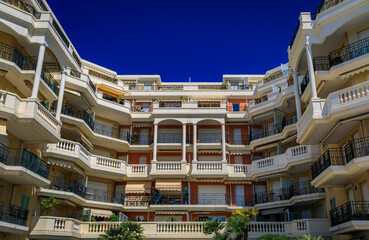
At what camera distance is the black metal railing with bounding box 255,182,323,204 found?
2805 centimetres

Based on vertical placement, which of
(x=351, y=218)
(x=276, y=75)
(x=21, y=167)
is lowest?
(x=351, y=218)

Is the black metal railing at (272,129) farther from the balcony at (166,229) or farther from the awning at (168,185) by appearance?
the balcony at (166,229)

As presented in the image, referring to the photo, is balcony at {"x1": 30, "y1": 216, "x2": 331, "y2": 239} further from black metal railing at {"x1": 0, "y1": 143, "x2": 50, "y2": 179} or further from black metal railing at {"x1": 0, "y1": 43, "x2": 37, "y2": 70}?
black metal railing at {"x1": 0, "y1": 43, "x2": 37, "y2": 70}

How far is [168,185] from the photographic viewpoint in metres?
31.6

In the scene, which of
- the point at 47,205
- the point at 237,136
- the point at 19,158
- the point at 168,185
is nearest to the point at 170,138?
the point at 168,185

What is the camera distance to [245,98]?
36.9 metres

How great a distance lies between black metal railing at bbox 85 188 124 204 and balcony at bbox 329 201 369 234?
1762cm

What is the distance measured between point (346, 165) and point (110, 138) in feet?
65.1

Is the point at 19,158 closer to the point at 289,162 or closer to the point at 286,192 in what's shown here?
the point at 289,162

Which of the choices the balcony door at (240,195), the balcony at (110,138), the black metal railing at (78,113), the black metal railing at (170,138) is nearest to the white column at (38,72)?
the black metal railing at (78,113)

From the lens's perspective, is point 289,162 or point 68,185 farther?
point 68,185

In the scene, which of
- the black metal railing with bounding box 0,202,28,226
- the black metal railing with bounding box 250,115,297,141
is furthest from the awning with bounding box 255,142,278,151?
the black metal railing with bounding box 0,202,28,226

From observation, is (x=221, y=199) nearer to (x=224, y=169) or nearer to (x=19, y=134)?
(x=224, y=169)

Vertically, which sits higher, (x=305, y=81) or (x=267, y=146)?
(x=305, y=81)
